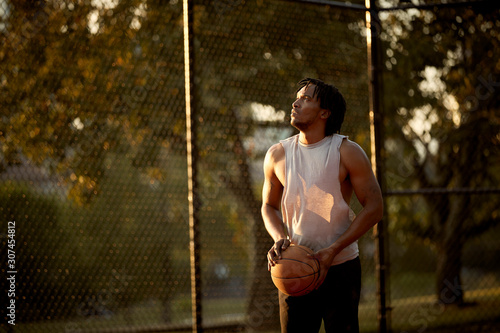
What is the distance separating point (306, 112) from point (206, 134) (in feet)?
13.3

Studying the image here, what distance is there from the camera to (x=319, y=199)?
2740 millimetres

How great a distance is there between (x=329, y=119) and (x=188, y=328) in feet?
12.7

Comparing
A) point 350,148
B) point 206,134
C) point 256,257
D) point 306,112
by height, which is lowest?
point 256,257

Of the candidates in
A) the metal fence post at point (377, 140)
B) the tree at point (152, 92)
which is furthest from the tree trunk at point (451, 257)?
the metal fence post at point (377, 140)

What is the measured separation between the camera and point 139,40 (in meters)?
6.41

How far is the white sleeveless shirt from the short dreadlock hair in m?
0.08

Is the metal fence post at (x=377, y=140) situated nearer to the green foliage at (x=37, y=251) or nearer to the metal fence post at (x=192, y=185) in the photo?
the metal fence post at (x=192, y=185)

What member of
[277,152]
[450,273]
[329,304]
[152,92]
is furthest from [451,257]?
[277,152]

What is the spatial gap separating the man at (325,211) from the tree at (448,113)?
4.44 metres

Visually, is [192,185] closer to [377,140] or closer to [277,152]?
[277,152]

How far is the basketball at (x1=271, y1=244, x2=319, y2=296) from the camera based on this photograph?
8.41 feet

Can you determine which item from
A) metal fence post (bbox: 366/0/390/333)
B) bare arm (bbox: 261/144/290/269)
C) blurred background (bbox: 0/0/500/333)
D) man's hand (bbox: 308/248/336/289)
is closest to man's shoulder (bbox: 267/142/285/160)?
bare arm (bbox: 261/144/290/269)

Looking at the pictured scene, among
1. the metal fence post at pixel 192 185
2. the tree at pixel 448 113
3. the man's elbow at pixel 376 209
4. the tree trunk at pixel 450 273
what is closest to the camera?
the man's elbow at pixel 376 209

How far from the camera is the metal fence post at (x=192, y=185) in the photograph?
3.86 m
